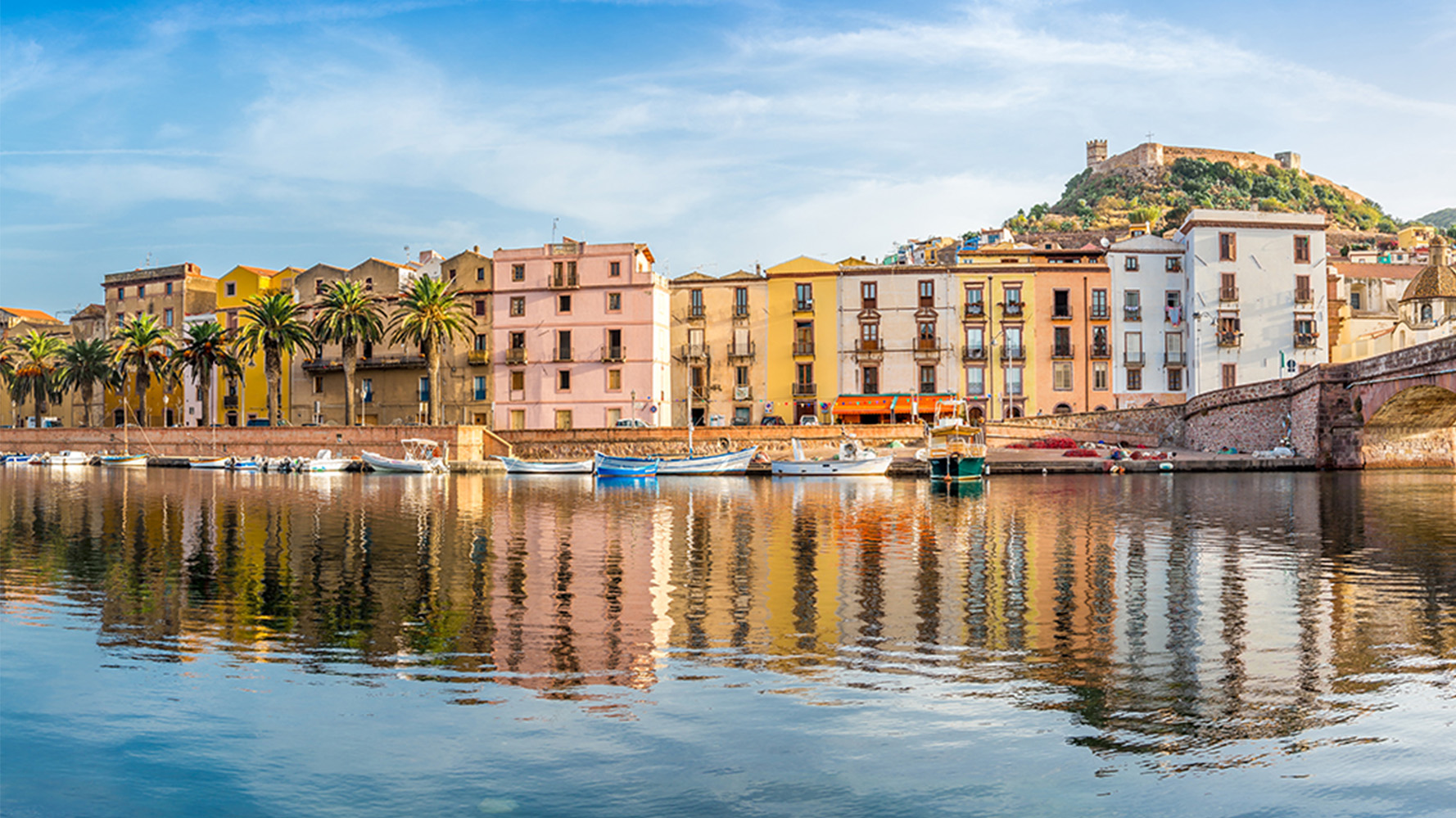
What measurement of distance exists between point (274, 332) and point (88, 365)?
24.6 meters

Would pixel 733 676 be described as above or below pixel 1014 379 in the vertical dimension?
below

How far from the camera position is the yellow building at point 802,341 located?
79.2 meters

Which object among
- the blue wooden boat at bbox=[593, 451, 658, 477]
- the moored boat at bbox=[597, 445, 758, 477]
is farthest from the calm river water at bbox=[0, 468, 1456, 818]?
the moored boat at bbox=[597, 445, 758, 477]

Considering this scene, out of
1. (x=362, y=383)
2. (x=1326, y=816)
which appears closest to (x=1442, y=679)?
(x=1326, y=816)

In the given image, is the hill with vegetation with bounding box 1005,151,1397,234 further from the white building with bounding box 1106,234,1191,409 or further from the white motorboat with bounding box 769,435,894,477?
the white motorboat with bounding box 769,435,894,477

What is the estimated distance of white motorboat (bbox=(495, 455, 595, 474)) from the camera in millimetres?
67938

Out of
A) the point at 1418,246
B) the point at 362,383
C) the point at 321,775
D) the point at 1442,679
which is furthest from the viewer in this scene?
the point at 1418,246

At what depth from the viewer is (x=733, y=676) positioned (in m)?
12.5

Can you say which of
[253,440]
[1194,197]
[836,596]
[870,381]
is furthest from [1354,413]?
[1194,197]

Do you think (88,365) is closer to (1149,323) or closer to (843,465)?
(843,465)

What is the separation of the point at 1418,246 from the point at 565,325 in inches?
4293

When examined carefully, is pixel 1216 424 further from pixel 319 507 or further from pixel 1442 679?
pixel 1442 679

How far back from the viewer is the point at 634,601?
18.0 meters

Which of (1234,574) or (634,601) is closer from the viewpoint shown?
(634,601)
